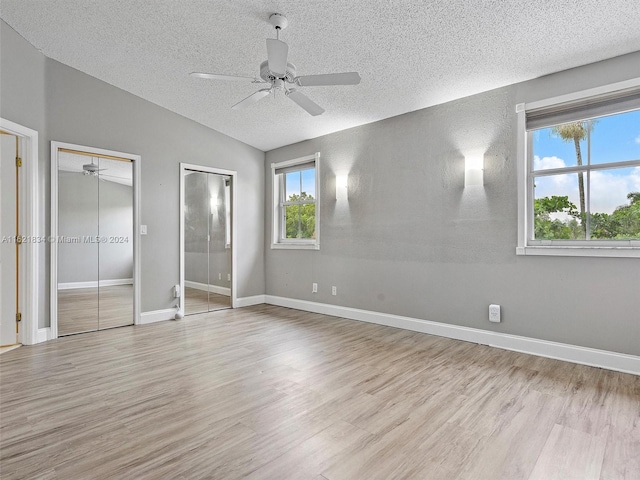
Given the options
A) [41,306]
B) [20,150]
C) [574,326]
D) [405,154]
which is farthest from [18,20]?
[574,326]

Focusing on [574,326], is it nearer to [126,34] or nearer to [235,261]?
[235,261]

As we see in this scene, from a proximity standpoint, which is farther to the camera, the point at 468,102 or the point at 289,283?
the point at 289,283

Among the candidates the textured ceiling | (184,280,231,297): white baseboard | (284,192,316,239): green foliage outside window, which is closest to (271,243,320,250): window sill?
(284,192,316,239): green foliage outside window

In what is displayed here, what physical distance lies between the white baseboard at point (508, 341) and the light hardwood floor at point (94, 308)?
2.68 m

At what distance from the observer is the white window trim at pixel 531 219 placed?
9.41ft

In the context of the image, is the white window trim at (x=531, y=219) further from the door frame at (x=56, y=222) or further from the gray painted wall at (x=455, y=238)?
the door frame at (x=56, y=222)

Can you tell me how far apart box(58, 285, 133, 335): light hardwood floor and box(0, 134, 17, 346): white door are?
427 millimetres

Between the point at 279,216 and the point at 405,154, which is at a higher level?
the point at 405,154

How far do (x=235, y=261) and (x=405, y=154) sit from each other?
10.1ft

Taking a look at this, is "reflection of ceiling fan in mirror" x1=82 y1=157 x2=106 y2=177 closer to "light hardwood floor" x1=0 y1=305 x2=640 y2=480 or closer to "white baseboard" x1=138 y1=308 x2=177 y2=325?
"white baseboard" x1=138 y1=308 x2=177 y2=325

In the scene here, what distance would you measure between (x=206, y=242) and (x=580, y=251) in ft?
15.2

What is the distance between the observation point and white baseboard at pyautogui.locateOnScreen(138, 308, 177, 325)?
456cm

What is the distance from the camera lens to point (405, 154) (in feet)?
13.9

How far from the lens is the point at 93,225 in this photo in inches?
166
